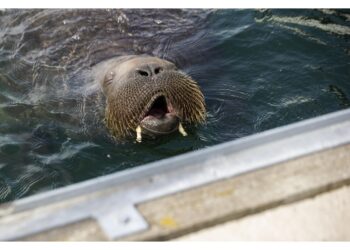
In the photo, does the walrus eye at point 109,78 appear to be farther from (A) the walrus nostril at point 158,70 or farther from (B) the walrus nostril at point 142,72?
(A) the walrus nostril at point 158,70

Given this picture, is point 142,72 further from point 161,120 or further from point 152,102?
point 161,120

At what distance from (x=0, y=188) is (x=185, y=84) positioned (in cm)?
203

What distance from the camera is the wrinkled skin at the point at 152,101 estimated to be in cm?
533

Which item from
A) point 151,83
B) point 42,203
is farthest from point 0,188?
point 42,203

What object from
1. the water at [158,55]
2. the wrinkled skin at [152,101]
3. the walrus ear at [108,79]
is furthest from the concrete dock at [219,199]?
the walrus ear at [108,79]

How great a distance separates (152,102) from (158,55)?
1.80 metres

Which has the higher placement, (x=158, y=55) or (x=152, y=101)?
(x=152, y=101)

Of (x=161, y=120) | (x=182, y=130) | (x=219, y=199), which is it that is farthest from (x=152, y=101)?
(x=219, y=199)

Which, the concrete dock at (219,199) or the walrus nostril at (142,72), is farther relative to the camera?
the walrus nostril at (142,72)

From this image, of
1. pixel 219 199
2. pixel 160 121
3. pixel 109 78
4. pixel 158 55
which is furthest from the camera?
pixel 158 55

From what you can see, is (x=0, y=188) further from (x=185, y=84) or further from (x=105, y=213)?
(x=105, y=213)

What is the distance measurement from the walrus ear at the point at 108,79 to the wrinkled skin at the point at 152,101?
252 mm

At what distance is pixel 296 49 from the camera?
737cm

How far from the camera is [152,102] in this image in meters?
5.32
